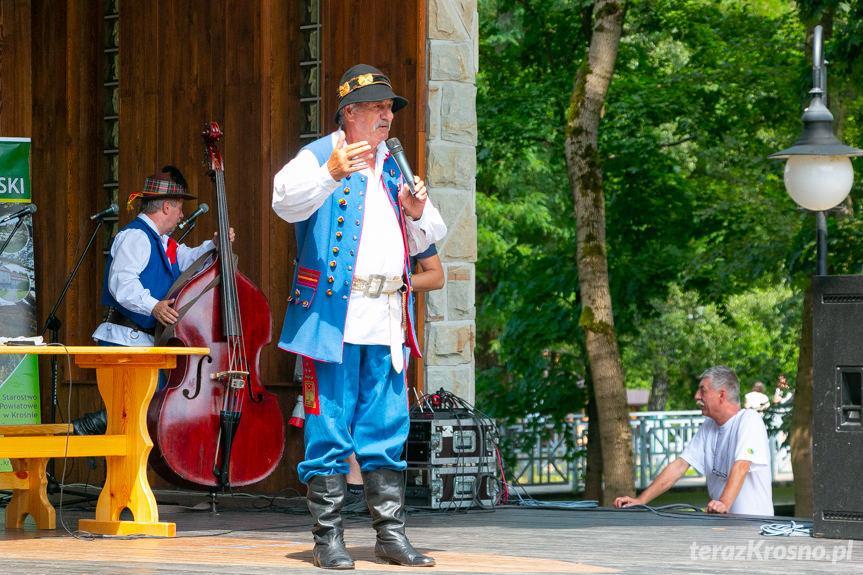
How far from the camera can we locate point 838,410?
494 cm

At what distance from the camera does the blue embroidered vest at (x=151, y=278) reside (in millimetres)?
6293

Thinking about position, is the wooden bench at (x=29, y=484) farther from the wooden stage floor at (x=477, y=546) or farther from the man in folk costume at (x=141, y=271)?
the man in folk costume at (x=141, y=271)

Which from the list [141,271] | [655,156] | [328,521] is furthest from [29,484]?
[655,156]

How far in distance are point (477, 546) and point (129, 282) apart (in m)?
2.41

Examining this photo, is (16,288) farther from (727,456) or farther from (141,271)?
(727,456)

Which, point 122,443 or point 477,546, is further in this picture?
point 122,443

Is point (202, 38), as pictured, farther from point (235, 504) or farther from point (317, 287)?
point (317, 287)

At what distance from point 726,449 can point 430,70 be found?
2436mm

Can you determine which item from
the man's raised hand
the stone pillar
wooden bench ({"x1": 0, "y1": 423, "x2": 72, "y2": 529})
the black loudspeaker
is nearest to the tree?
the stone pillar

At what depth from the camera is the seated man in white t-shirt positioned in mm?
6031

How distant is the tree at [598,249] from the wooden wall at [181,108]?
4399mm

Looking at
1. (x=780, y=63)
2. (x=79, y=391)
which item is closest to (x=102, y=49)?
(x=79, y=391)

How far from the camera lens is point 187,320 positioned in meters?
6.00

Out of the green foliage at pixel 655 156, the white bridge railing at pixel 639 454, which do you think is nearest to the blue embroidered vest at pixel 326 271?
the green foliage at pixel 655 156
